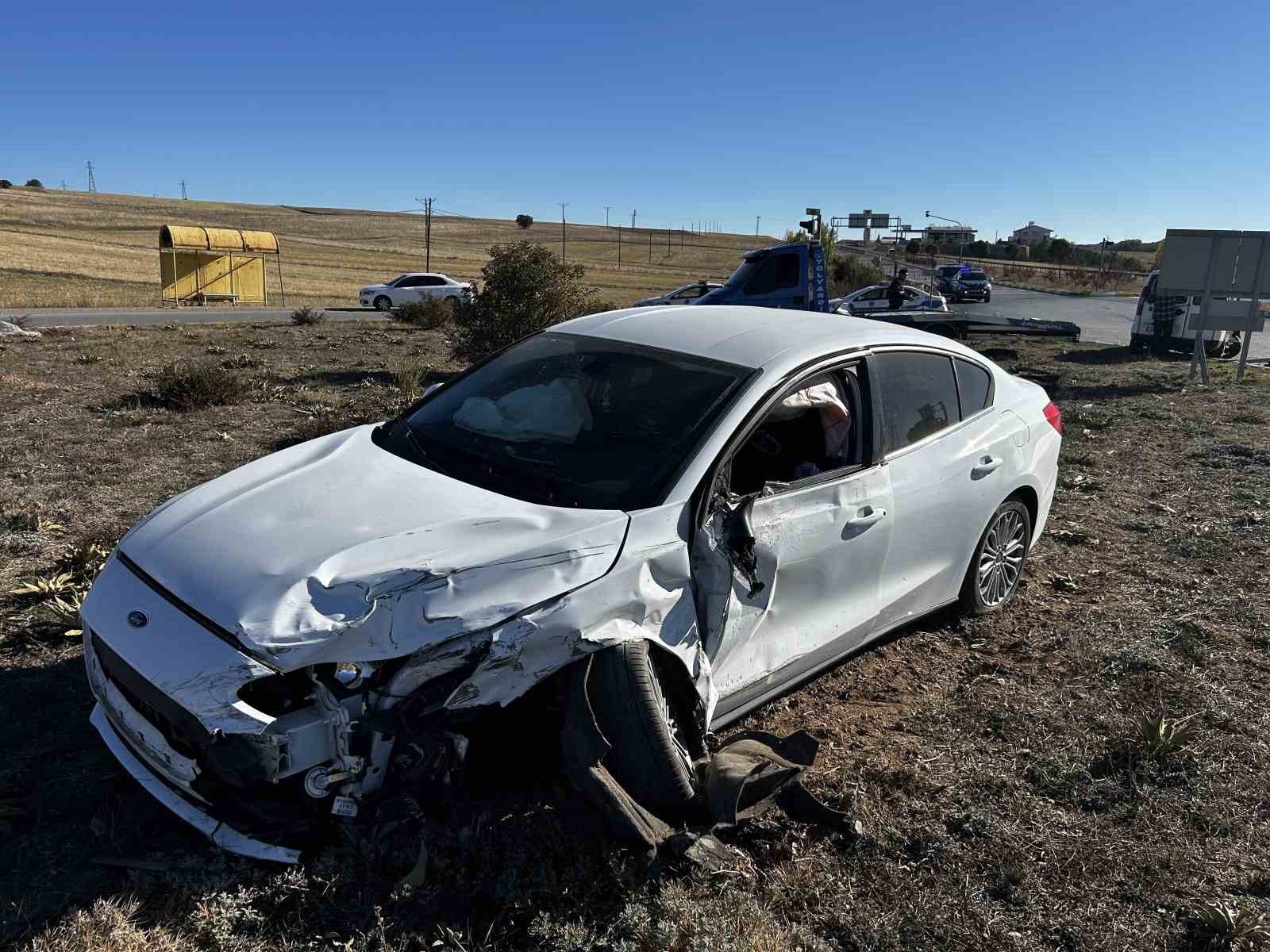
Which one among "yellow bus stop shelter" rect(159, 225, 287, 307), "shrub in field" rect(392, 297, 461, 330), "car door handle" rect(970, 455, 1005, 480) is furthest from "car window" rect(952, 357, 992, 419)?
"yellow bus stop shelter" rect(159, 225, 287, 307)

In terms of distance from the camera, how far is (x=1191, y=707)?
153 inches

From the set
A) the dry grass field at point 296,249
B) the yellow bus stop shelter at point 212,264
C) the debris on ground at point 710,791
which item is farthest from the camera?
the dry grass field at point 296,249

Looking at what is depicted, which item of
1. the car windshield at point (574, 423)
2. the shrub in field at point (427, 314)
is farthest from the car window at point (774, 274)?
the car windshield at point (574, 423)

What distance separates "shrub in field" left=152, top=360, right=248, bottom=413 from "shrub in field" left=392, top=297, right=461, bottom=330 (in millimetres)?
11743

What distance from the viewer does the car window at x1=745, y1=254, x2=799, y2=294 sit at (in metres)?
16.1

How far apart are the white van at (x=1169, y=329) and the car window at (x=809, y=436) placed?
1724 centimetres

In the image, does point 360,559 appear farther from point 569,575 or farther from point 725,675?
point 725,675

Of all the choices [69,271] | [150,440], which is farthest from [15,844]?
[69,271]

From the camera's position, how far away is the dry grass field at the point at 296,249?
128ft

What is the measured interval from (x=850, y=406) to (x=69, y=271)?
46797mm

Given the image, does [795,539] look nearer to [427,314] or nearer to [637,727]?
[637,727]

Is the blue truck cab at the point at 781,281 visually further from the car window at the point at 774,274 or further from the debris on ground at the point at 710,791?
the debris on ground at the point at 710,791

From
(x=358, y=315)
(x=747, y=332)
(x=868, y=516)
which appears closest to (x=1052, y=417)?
(x=868, y=516)

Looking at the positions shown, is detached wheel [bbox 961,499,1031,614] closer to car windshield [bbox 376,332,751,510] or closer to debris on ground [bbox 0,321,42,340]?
car windshield [bbox 376,332,751,510]
